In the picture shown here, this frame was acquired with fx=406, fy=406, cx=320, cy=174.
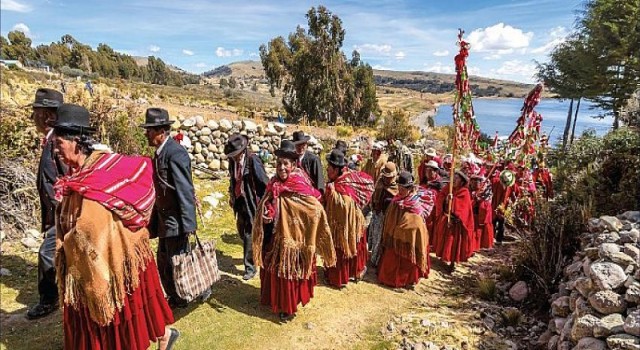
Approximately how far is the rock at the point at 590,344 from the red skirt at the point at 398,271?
87.0 inches

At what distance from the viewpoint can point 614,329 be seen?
327cm

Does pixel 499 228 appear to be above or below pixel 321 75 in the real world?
below

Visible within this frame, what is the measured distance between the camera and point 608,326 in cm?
332

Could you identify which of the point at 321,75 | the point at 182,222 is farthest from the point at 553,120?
the point at 182,222

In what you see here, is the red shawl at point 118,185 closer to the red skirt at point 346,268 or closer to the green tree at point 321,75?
the red skirt at point 346,268

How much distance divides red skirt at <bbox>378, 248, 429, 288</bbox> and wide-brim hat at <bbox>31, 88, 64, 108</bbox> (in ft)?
13.7

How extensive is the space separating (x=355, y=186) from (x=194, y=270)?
225 centimetres

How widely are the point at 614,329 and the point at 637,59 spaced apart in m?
17.3

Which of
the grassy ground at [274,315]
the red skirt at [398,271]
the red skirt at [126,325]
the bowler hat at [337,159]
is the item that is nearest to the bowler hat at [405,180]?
the bowler hat at [337,159]

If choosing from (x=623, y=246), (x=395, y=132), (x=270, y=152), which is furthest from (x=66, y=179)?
(x=395, y=132)

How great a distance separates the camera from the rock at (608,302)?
349 centimetres

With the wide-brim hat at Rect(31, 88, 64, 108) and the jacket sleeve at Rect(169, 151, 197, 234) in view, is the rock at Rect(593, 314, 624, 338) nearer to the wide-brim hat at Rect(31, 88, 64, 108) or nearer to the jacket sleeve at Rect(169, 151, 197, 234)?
the jacket sleeve at Rect(169, 151, 197, 234)

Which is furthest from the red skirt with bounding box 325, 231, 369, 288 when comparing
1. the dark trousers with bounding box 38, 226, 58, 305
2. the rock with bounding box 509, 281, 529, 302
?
the dark trousers with bounding box 38, 226, 58, 305

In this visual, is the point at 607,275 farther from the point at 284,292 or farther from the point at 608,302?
the point at 284,292
